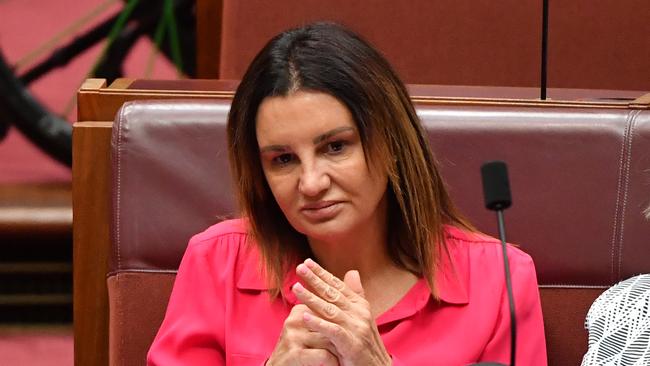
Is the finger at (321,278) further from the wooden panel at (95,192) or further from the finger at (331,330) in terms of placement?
the wooden panel at (95,192)

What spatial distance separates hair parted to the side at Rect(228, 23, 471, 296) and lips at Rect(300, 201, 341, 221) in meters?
0.06

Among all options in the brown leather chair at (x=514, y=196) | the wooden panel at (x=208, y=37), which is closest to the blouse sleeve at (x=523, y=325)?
the brown leather chair at (x=514, y=196)

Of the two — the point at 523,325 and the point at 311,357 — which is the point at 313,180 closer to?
the point at 311,357

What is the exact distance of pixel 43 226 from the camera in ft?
7.03

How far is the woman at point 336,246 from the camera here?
1.09m

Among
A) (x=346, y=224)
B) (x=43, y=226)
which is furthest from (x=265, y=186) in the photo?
(x=43, y=226)

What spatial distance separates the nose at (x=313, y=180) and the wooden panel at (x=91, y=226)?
0.35 meters

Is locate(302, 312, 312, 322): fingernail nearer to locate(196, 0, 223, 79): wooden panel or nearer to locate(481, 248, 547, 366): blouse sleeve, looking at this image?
locate(481, 248, 547, 366): blouse sleeve

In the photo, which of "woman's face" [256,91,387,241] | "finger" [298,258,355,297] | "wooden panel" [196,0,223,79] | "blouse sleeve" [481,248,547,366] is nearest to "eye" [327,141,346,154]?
"woman's face" [256,91,387,241]

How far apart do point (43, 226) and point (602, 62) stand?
1.07 meters

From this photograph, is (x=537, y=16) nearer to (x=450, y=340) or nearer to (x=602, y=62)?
(x=602, y=62)

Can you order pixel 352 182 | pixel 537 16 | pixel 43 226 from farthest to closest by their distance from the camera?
pixel 43 226 < pixel 537 16 < pixel 352 182

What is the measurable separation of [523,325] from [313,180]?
28 cm

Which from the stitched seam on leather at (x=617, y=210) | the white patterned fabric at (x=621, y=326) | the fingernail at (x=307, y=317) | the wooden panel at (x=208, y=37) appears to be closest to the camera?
the fingernail at (x=307, y=317)
